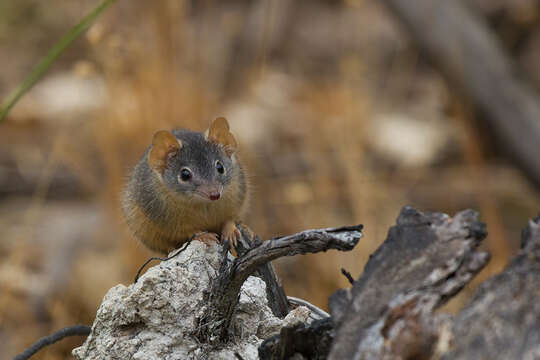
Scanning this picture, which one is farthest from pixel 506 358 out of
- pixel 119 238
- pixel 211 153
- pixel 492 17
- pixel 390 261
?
pixel 492 17

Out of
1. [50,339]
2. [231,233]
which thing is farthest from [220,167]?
[50,339]

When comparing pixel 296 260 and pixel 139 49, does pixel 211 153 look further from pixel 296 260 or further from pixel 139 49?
pixel 296 260

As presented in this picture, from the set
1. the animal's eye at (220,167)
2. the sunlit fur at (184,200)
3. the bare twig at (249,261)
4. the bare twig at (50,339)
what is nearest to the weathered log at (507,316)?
the bare twig at (249,261)

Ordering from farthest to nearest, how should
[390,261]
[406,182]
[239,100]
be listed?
[239,100]
[406,182]
[390,261]

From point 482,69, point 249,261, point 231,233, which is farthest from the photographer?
point 482,69

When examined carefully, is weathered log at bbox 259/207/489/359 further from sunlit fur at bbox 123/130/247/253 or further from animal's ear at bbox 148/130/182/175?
animal's ear at bbox 148/130/182/175

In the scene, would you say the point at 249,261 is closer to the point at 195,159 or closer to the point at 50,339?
the point at 50,339
